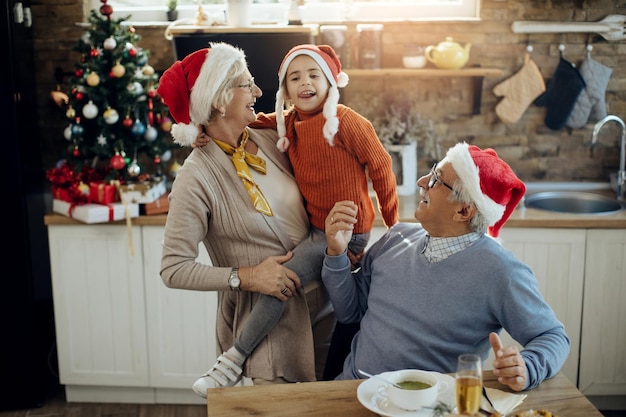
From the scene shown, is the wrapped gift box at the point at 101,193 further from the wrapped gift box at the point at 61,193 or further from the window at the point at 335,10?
the window at the point at 335,10

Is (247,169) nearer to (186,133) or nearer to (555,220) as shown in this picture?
(186,133)

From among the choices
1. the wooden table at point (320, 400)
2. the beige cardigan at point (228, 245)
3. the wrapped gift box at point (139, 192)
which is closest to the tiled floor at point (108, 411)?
the wrapped gift box at point (139, 192)

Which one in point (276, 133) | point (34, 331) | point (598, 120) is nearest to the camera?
point (276, 133)

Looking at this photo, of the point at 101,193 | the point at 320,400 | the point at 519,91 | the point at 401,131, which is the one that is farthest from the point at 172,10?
the point at 320,400

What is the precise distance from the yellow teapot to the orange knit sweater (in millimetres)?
1326

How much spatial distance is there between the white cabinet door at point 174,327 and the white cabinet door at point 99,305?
0.04 meters

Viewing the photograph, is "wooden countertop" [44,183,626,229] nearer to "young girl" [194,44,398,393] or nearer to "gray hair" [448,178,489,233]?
"young girl" [194,44,398,393]

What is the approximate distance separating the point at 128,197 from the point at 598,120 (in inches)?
84.5

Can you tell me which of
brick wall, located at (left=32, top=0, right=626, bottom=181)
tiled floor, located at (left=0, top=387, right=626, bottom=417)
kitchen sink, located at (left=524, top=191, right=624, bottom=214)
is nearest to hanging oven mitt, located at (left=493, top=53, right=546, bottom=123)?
brick wall, located at (left=32, top=0, right=626, bottom=181)

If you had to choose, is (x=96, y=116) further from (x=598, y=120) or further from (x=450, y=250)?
(x=598, y=120)

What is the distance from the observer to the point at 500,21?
360 centimetres

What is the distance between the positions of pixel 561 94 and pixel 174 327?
2.03 m

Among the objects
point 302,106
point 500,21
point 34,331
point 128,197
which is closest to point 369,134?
point 302,106

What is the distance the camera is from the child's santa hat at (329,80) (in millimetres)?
2238
